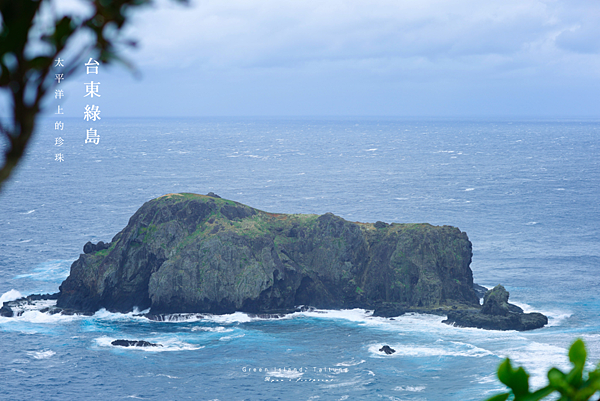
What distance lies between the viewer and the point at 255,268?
3226 inches

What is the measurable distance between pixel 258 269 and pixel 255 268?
1.40 ft

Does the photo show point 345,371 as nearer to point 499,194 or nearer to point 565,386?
point 565,386

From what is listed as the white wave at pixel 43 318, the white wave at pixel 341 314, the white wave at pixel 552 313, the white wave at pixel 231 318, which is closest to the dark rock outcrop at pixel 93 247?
the white wave at pixel 43 318

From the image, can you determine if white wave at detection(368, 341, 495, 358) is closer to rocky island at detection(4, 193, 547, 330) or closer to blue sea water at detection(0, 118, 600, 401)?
blue sea water at detection(0, 118, 600, 401)

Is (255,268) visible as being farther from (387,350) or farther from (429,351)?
(429,351)

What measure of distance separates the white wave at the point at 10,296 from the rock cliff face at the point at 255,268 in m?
7.10

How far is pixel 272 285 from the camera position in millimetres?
82500

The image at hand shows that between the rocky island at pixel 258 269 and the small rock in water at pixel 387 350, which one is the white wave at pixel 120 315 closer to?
the rocky island at pixel 258 269

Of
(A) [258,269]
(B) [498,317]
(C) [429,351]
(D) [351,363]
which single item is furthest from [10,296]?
(B) [498,317]

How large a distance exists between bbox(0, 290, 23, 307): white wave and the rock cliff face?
7098 mm

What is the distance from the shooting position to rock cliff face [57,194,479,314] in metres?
81.7

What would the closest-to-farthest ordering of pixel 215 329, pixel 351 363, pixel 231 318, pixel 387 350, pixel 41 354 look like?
pixel 351 363 → pixel 387 350 → pixel 41 354 → pixel 215 329 → pixel 231 318

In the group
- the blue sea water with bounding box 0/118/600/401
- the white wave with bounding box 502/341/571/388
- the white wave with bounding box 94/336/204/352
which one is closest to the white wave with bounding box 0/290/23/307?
the blue sea water with bounding box 0/118/600/401

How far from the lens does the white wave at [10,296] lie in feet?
279
